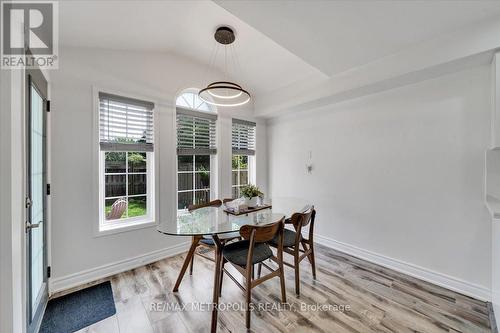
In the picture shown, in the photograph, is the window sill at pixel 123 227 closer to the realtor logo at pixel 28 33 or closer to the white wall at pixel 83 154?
the white wall at pixel 83 154

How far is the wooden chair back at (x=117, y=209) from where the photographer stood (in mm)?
2762

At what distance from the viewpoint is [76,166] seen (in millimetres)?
2402

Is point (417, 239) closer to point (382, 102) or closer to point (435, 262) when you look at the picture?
point (435, 262)

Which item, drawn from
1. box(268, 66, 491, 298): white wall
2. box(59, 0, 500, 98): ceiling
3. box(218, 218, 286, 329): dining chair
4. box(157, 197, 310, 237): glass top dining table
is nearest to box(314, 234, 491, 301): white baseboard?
box(268, 66, 491, 298): white wall

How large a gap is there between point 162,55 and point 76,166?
6.27ft

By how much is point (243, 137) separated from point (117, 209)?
8.20ft

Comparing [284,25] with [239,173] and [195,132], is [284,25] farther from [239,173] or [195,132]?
[239,173]

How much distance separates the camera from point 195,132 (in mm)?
3496

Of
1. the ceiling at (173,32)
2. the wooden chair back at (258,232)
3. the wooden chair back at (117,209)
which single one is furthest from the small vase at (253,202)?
the ceiling at (173,32)

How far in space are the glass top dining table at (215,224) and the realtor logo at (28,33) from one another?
153cm

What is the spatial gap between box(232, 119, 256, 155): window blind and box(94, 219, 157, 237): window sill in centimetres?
192

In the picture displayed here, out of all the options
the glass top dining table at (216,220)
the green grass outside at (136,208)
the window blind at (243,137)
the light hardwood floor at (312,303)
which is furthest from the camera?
the window blind at (243,137)

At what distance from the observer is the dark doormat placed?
1.82m

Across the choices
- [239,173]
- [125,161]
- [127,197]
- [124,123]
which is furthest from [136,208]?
[239,173]
